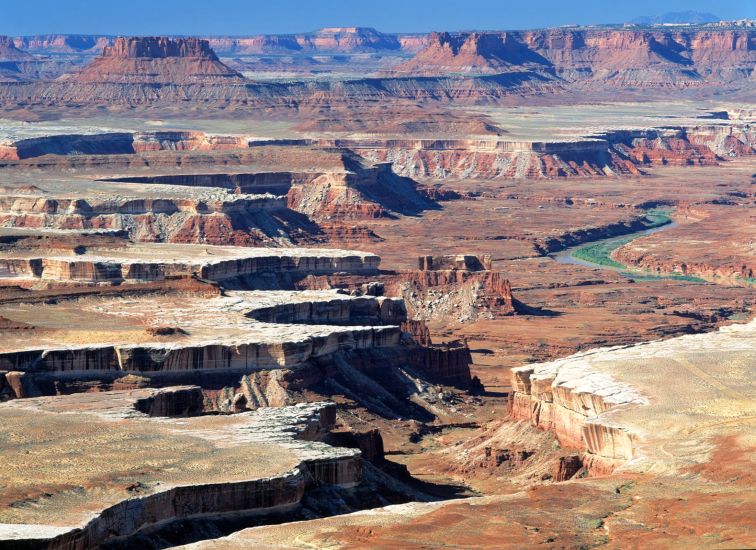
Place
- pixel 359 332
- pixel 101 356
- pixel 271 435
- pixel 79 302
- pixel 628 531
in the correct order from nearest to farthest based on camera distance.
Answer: pixel 628 531
pixel 271 435
pixel 101 356
pixel 359 332
pixel 79 302

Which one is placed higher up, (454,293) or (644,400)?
(454,293)

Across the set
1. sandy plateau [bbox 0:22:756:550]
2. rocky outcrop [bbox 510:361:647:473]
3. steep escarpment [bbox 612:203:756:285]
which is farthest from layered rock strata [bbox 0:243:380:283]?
steep escarpment [bbox 612:203:756:285]

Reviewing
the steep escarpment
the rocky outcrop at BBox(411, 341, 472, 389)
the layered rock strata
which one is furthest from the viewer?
the steep escarpment

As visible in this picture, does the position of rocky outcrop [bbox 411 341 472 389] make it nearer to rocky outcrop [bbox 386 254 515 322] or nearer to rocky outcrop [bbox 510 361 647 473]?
rocky outcrop [bbox 510 361 647 473]

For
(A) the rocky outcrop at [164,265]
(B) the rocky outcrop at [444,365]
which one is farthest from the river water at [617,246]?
(B) the rocky outcrop at [444,365]

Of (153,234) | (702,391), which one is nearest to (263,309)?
(702,391)

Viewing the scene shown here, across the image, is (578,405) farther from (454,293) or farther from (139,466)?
(454,293)

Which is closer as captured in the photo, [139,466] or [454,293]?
[139,466]

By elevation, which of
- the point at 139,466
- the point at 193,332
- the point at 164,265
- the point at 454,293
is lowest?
the point at 139,466

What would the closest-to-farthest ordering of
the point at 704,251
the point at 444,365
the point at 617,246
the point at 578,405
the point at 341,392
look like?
the point at 578,405, the point at 341,392, the point at 444,365, the point at 704,251, the point at 617,246

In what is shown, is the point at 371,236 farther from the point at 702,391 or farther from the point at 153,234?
the point at 702,391

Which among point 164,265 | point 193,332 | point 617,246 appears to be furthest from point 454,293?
point 617,246
